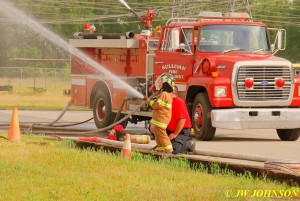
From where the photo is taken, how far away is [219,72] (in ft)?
64.6

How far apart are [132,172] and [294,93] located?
8375 millimetres

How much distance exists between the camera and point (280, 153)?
677 inches

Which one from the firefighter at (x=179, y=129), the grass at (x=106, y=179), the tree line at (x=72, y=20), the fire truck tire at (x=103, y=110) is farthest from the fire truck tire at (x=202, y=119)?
the tree line at (x=72, y=20)

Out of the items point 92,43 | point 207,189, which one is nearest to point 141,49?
point 92,43

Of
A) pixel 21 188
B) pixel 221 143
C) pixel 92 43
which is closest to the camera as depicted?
pixel 21 188

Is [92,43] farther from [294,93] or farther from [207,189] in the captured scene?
[207,189]

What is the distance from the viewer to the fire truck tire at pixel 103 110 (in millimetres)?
23016

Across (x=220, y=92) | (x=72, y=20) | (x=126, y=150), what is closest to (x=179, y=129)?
(x=126, y=150)

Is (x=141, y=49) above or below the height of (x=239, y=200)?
above

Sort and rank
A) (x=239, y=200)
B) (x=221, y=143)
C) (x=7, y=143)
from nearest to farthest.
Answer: (x=239, y=200) → (x=7, y=143) → (x=221, y=143)

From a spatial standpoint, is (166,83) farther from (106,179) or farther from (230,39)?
(230,39)

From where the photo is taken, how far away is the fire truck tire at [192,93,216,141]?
1962cm

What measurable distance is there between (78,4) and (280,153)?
63.4 m

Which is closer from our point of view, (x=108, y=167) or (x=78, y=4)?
(x=108, y=167)
